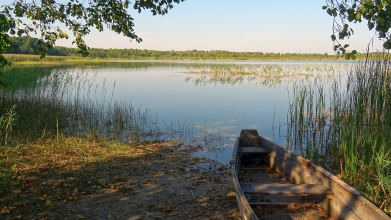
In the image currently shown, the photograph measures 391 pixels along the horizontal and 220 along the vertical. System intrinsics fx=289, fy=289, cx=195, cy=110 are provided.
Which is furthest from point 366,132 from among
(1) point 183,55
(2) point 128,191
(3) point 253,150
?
(1) point 183,55

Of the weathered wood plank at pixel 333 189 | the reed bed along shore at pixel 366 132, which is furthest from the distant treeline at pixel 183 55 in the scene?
the weathered wood plank at pixel 333 189

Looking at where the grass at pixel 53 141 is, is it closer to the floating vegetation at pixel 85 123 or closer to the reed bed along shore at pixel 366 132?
the floating vegetation at pixel 85 123

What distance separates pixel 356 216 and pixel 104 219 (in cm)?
269

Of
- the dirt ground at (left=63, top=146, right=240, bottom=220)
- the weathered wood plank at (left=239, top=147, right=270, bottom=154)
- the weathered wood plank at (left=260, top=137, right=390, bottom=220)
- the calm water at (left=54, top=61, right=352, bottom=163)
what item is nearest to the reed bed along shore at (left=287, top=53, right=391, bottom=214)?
the weathered wood plank at (left=260, top=137, right=390, bottom=220)

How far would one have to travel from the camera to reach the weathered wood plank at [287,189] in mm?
3287

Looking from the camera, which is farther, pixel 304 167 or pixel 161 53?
pixel 161 53

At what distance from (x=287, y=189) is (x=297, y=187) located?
0.46 feet

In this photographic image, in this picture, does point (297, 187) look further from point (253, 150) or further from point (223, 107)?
point (223, 107)

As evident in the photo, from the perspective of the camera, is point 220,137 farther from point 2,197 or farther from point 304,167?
point 2,197

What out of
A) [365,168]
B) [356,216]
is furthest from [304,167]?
[356,216]

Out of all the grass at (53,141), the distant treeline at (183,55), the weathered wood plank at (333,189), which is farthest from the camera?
the distant treeline at (183,55)

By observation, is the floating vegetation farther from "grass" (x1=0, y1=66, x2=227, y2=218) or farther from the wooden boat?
the wooden boat

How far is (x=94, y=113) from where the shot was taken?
9000mm

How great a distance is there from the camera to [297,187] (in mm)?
3475
